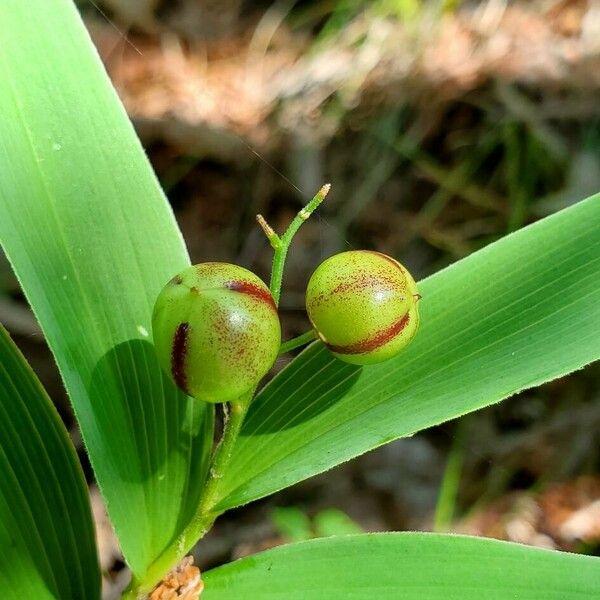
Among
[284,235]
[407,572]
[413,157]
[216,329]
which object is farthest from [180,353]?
[413,157]

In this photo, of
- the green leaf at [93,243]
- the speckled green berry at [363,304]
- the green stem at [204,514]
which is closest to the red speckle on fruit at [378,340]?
the speckled green berry at [363,304]

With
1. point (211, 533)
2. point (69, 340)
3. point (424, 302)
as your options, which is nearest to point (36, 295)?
point (69, 340)

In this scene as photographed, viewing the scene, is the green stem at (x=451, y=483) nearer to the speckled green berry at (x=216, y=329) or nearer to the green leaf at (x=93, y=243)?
the green leaf at (x=93, y=243)

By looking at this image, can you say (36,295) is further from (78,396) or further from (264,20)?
(264,20)

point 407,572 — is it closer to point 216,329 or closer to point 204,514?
point 204,514

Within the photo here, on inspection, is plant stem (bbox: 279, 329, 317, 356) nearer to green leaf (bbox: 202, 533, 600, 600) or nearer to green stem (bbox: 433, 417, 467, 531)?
green leaf (bbox: 202, 533, 600, 600)

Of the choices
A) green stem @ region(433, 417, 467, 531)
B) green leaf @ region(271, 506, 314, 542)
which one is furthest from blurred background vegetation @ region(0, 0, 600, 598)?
green leaf @ region(271, 506, 314, 542)

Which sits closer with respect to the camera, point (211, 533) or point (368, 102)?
point (211, 533)
